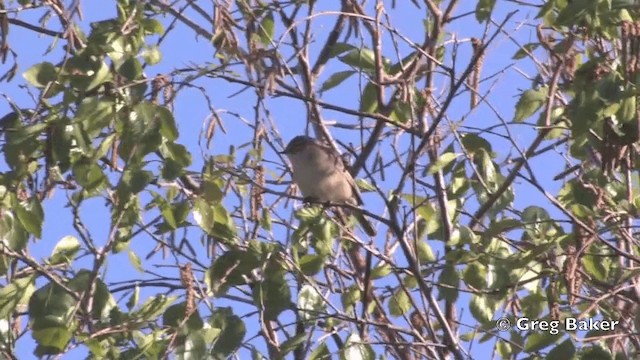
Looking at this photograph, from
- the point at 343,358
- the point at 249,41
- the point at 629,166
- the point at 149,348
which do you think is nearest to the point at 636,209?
the point at 629,166

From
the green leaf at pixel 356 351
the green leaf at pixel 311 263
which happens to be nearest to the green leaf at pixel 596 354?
the green leaf at pixel 356 351

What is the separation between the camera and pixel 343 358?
3928mm

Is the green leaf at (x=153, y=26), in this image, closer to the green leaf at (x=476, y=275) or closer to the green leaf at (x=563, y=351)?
the green leaf at (x=476, y=275)

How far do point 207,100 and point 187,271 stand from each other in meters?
0.77

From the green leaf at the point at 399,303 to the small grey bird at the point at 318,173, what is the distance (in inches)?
68.3

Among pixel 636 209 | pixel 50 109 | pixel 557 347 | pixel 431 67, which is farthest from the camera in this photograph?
pixel 431 67

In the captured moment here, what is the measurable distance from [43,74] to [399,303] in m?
1.72

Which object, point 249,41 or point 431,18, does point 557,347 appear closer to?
point 249,41

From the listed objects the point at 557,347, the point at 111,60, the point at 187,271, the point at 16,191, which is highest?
the point at 111,60

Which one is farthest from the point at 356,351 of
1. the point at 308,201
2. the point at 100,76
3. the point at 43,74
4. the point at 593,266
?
the point at 308,201

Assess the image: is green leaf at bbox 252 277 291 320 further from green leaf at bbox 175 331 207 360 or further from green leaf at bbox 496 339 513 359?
green leaf at bbox 496 339 513 359

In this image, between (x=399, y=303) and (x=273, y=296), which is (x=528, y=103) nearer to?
(x=399, y=303)

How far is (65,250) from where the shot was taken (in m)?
4.45

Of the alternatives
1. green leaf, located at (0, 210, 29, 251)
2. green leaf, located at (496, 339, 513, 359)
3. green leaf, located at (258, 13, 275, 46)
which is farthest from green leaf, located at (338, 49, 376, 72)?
green leaf, located at (0, 210, 29, 251)
